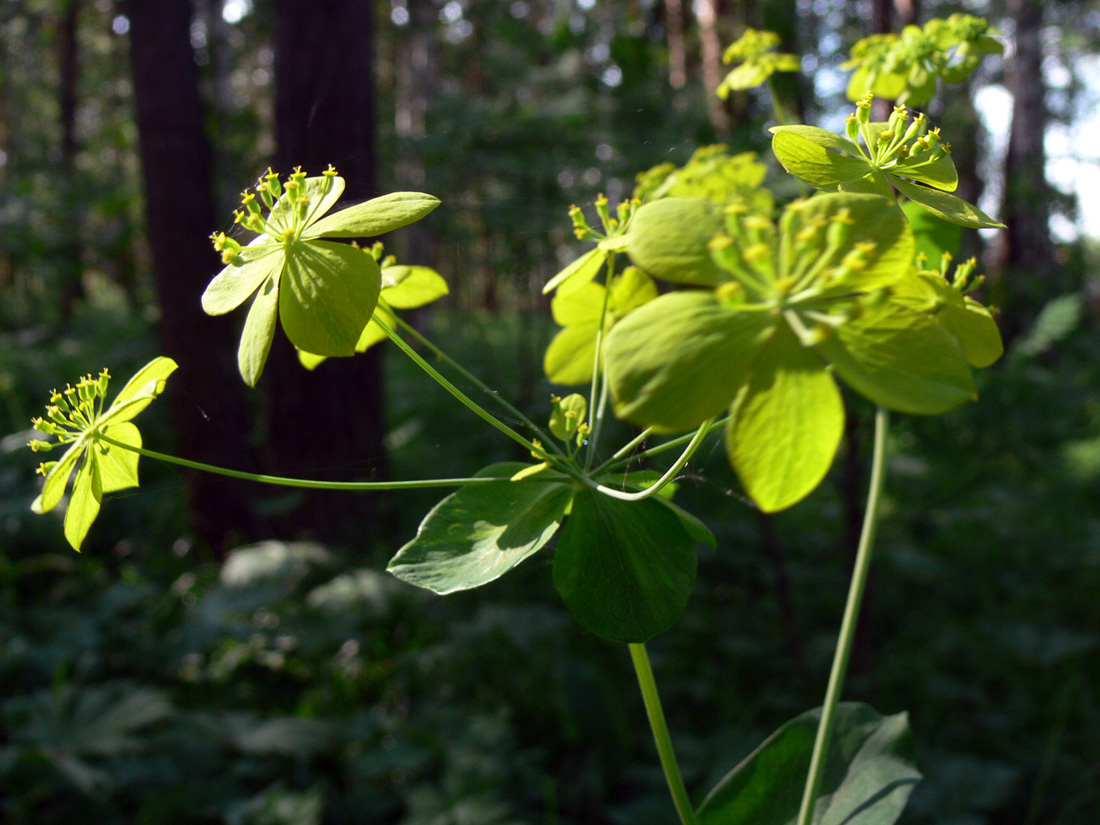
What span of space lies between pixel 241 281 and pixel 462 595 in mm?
3271

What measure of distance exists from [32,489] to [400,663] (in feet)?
7.93

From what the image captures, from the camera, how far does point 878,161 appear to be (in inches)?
31.9

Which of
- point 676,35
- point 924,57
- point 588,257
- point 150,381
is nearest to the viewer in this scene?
point 150,381

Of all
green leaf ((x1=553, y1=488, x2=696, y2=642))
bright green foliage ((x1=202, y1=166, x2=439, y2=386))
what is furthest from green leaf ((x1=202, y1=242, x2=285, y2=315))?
green leaf ((x1=553, y1=488, x2=696, y2=642))

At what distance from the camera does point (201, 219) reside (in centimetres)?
468

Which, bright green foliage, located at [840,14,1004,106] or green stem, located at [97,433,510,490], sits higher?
bright green foliage, located at [840,14,1004,106]

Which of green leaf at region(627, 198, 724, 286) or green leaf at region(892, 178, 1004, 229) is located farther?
green leaf at region(892, 178, 1004, 229)

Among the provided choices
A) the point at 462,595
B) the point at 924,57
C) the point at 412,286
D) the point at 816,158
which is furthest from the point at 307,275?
the point at 462,595

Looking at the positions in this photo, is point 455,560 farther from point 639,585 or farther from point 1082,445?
point 1082,445

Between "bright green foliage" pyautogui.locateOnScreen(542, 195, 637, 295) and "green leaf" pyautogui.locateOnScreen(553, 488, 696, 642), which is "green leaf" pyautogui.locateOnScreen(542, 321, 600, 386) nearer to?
"bright green foliage" pyautogui.locateOnScreen(542, 195, 637, 295)

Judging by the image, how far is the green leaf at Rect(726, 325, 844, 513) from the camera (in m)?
0.51

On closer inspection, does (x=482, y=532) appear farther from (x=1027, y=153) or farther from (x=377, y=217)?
(x=1027, y=153)

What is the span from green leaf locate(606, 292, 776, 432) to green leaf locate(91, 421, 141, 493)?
589 mm

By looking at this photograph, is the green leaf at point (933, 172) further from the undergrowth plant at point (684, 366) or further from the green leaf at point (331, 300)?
the green leaf at point (331, 300)
